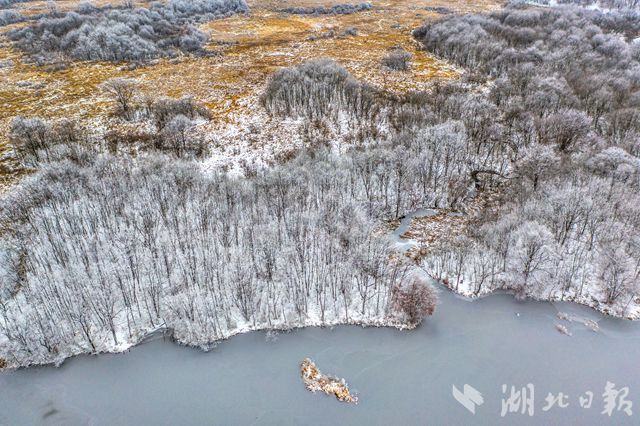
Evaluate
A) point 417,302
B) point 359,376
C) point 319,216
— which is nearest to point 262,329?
point 359,376

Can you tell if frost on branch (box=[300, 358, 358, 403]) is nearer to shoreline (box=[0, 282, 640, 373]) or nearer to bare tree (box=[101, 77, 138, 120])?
shoreline (box=[0, 282, 640, 373])

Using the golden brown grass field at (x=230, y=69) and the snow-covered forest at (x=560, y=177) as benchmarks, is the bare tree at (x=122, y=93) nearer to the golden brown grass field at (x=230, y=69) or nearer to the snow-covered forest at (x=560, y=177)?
the golden brown grass field at (x=230, y=69)

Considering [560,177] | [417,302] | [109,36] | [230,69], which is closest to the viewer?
[417,302]

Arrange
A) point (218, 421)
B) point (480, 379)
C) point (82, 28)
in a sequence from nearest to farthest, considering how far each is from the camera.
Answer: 1. point (218, 421)
2. point (480, 379)
3. point (82, 28)

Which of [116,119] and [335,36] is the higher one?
[335,36]

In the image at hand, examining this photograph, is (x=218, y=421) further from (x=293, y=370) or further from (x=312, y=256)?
(x=312, y=256)

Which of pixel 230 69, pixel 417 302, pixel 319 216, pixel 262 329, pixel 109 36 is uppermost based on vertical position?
pixel 109 36

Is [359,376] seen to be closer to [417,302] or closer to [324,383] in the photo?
[324,383]

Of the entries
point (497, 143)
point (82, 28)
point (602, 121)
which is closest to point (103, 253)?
point (497, 143)
